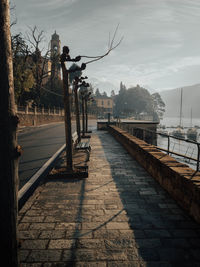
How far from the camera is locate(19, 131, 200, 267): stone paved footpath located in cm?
234

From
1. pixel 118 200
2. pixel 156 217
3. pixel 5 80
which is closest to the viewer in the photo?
pixel 5 80

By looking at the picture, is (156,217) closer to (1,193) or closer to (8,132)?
(1,193)

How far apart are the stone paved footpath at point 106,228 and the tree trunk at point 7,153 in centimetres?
71

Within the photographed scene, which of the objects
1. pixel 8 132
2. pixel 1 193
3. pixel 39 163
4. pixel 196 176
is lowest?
pixel 39 163

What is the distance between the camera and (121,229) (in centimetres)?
291

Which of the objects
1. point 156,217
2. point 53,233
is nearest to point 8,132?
point 53,233

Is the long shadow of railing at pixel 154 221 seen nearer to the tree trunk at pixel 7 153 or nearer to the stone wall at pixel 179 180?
the stone wall at pixel 179 180

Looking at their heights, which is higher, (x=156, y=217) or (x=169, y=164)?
(x=169, y=164)

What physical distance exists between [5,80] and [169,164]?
3818 mm

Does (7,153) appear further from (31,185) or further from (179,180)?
(31,185)

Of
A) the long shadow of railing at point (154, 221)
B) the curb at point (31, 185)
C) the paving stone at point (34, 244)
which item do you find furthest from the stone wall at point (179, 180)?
the curb at point (31, 185)

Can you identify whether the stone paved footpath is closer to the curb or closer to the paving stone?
the paving stone

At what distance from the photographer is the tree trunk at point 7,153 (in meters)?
1.68

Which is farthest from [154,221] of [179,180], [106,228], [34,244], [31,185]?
[31,185]
